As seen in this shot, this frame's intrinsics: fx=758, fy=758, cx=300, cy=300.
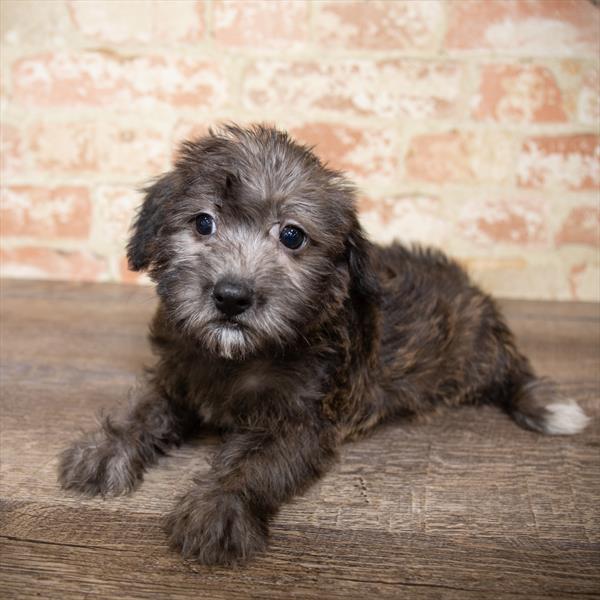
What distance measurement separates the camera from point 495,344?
115 inches

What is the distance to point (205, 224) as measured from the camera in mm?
2232

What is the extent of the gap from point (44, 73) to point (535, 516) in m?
3.71

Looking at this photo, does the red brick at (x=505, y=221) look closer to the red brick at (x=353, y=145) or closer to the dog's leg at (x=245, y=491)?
the red brick at (x=353, y=145)

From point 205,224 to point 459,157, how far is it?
97.8 inches

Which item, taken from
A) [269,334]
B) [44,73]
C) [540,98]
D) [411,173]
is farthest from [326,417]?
[44,73]

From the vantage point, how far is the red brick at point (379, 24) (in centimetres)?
417

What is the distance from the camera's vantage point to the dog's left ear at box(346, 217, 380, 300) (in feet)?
7.75

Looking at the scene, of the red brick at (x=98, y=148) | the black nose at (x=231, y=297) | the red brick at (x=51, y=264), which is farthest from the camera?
the red brick at (x=51, y=264)

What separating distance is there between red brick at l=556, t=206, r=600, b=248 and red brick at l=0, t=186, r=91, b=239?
110 inches

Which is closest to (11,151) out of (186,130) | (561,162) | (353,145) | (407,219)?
(186,130)

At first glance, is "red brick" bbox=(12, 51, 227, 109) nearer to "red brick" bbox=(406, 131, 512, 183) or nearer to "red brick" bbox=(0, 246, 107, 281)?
"red brick" bbox=(0, 246, 107, 281)

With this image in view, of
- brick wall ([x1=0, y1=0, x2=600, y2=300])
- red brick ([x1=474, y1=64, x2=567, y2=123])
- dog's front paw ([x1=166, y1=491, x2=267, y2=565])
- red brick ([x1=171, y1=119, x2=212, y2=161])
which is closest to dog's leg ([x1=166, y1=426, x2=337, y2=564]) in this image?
dog's front paw ([x1=166, y1=491, x2=267, y2=565])

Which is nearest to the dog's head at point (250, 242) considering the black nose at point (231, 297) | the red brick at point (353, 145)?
the black nose at point (231, 297)

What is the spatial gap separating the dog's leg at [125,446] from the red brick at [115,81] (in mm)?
2388
